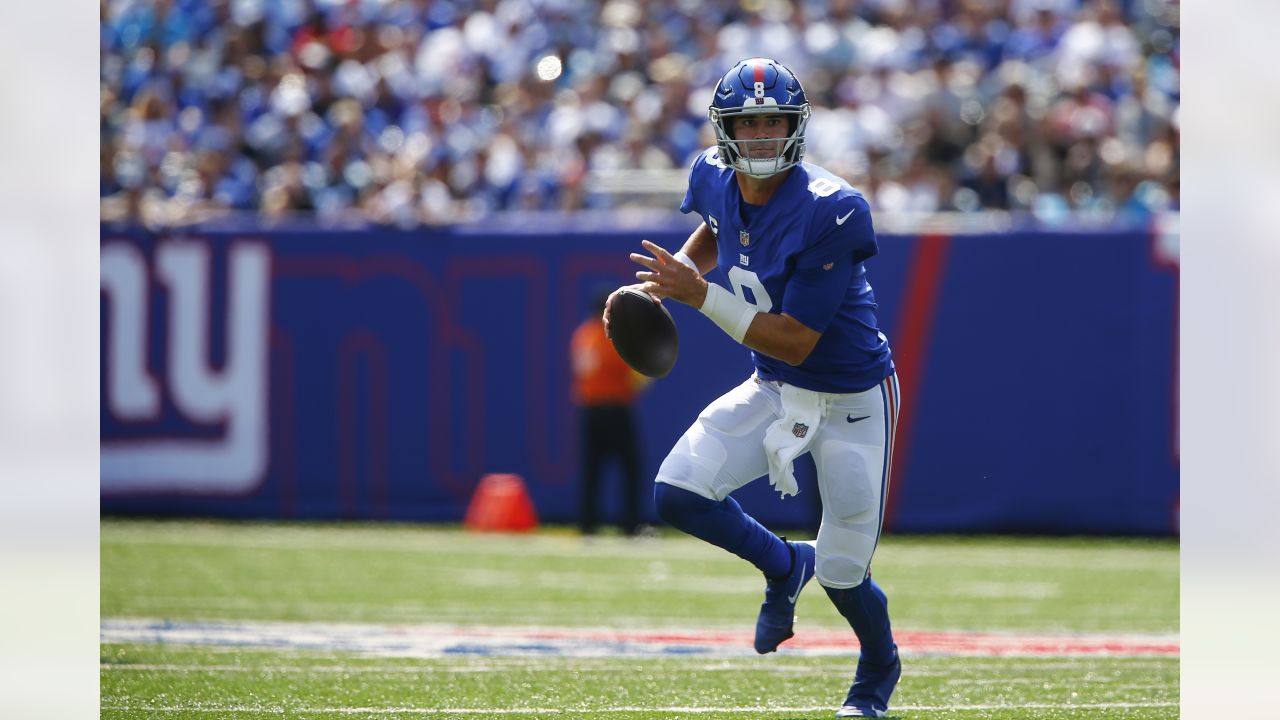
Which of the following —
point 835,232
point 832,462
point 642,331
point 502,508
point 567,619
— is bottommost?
point 502,508

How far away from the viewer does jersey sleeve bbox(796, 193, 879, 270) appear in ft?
14.8

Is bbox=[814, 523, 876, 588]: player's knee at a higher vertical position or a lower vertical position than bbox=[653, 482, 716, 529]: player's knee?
lower

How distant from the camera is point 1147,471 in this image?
1052 centimetres


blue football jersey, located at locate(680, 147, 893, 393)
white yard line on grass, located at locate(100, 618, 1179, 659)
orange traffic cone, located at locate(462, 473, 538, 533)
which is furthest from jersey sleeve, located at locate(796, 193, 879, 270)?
orange traffic cone, located at locate(462, 473, 538, 533)

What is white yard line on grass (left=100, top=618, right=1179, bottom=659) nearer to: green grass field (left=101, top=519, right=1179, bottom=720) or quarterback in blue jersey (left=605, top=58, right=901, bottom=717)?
green grass field (left=101, top=519, right=1179, bottom=720)

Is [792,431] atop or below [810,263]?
below

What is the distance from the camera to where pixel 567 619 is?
7160mm

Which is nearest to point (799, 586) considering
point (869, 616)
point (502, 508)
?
point (869, 616)

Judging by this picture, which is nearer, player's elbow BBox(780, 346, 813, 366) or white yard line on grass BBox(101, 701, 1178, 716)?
player's elbow BBox(780, 346, 813, 366)

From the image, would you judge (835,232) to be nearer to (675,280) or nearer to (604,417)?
(675,280)

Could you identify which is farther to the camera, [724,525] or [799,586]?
[799,586]

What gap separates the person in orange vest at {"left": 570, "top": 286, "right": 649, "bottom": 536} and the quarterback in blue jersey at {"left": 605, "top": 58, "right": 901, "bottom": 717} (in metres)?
5.49

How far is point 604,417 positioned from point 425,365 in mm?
1500
